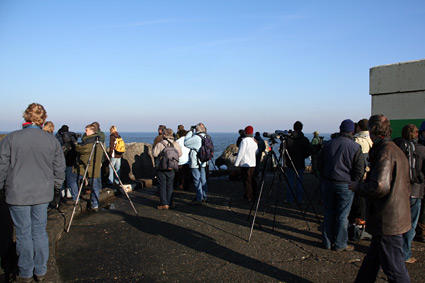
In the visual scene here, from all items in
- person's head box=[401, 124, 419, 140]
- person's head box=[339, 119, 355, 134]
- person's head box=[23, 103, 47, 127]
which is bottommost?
person's head box=[401, 124, 419, 140]

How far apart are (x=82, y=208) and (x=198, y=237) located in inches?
122

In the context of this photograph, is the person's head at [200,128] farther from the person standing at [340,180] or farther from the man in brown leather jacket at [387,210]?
the man in brown leather jacket at [387,210]

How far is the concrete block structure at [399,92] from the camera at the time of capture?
23.1ft

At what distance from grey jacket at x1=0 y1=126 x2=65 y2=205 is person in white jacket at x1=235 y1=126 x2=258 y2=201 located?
5.21 m

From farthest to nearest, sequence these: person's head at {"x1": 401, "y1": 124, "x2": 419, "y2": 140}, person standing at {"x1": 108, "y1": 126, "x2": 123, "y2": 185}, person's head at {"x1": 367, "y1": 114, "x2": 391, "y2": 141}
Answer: person standing at {"x1": 108, "y1": 126, "x2": 123, "y2": 185}
person's head at {"x1": 401, "y1": 124, "x2": 419, "y2": 140}
person's head at {"x1": 367, "y1": 114, "x2": 391, "y2": 141}

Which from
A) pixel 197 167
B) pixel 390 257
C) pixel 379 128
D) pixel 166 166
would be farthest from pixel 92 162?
pixel 390 257

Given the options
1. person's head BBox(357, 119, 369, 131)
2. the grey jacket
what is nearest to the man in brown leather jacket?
person's head BBox(357, 119, 369, 131)

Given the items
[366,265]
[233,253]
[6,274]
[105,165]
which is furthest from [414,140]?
[105,165]

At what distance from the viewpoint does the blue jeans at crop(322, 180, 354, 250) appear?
4.96m

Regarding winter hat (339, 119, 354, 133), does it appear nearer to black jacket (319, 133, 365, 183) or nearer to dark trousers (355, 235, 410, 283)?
black jacket (319, 133, 365, 183)

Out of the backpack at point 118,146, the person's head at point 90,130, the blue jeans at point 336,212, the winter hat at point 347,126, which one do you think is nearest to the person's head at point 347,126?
the winter hat at point 347,126

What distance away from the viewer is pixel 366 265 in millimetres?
3404

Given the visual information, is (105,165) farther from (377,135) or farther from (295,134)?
(377,135)

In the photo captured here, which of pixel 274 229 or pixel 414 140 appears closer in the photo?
pixel 414 140
